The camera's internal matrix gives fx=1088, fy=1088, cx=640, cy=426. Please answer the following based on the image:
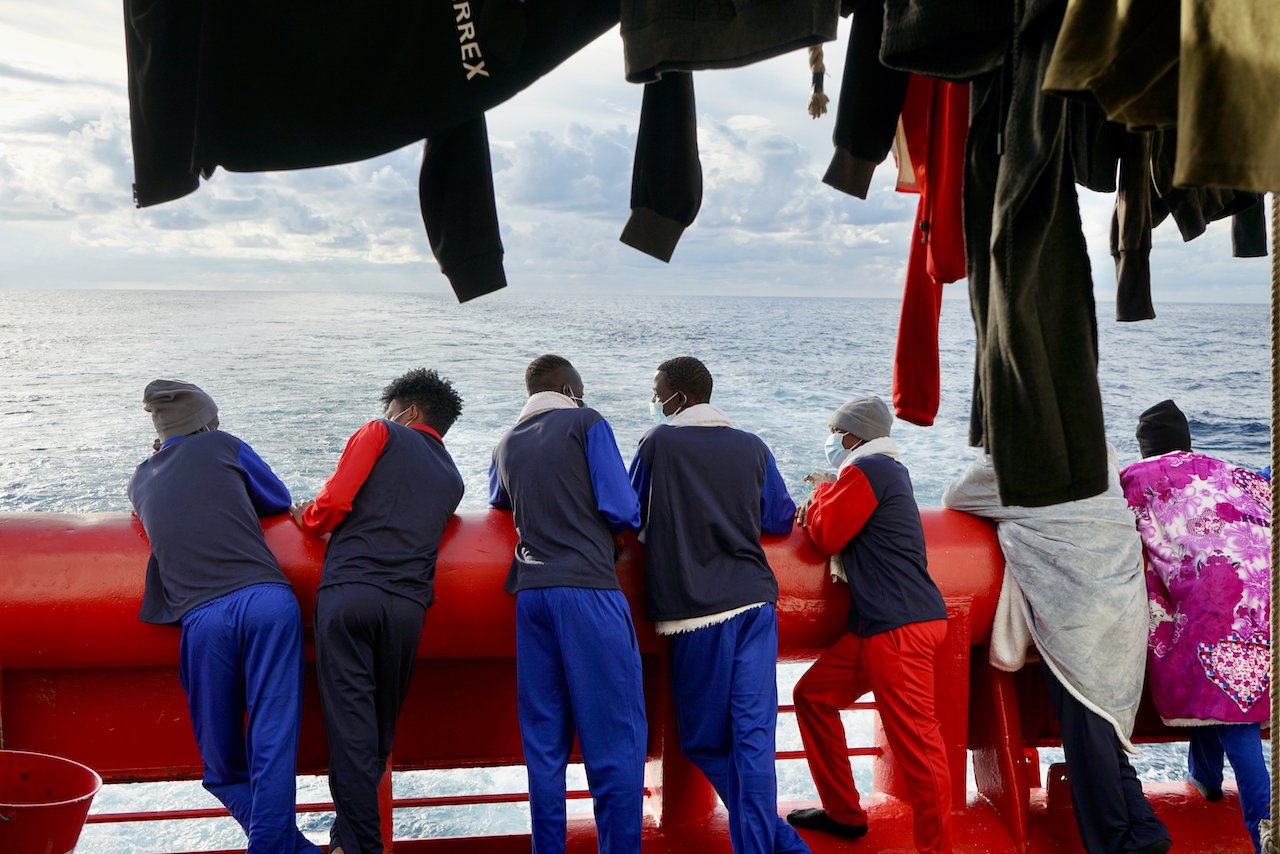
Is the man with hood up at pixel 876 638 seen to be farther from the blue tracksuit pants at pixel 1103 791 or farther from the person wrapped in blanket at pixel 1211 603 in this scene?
the person wrapped in blanket at pixel 1211 603

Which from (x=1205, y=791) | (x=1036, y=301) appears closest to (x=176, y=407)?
(x=1036, y=301)

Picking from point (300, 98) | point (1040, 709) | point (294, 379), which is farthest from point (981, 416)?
A: point (294, 379)

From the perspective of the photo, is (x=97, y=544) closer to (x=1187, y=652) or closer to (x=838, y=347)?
(x=1187, y=652)

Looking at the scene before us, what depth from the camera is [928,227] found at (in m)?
2.46

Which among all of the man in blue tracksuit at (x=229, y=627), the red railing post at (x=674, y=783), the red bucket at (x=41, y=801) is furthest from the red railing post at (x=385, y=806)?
the red railing post at (x=674, y=783)

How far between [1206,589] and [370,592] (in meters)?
2.73

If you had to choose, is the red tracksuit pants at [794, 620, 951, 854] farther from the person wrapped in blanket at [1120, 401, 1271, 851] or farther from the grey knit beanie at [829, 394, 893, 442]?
the person wrapped in blanket at [1120, 401, 1271, 851]

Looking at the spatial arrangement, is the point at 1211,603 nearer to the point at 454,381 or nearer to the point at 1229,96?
the point at 1229,96

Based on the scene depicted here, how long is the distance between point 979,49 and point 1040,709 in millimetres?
3091

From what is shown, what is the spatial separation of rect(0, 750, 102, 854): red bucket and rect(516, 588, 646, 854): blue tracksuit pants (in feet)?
4.08

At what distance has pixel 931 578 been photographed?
3.70m

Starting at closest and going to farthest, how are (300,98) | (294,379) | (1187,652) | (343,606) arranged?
1. (300,98)
2. (343,606)
3. (1187,652)
4. (294,379)

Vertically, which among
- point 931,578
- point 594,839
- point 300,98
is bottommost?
point 594,839

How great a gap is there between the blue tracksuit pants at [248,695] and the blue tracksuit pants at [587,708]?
705 mm
